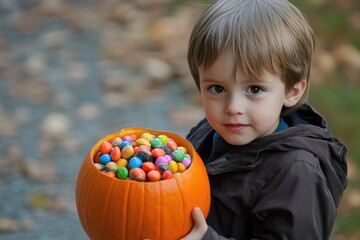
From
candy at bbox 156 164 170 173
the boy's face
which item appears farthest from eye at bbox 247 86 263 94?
candy at bbox 156 164 170 173

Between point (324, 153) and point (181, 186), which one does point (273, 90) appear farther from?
point (181, 186)

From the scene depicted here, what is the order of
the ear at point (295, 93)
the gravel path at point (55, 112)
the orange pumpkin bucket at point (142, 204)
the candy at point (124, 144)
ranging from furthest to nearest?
the gravel path at point (55, 112) → the ear at point (295, 93) → the candy at point (124, 144) → the orange pumpkin bucket at point (142, 204)

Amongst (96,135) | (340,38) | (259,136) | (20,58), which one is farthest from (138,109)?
(259,136)

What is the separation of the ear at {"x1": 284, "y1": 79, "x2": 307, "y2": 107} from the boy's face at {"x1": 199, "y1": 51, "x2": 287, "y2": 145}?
52mm

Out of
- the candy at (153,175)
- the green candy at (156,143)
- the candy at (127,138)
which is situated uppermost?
the green candy at (156,143)

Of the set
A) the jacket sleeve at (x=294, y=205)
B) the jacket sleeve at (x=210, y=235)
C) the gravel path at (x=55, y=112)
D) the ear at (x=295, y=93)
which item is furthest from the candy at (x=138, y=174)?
the gravel path at (x=55, y=112)

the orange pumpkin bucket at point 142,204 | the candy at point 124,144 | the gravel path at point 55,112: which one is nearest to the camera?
→ the orange pumpkin bucket at point 142,204

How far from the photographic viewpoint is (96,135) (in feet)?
13.8

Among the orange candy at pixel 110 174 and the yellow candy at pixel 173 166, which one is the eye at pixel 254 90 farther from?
the orange candy at pixel 110 174

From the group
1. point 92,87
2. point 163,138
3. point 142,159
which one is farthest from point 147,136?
point 92,87

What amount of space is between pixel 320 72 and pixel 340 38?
16.7 inches

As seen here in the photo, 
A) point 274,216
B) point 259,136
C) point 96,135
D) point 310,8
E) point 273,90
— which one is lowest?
point 96,135

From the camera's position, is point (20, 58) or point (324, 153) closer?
point (324, 153)

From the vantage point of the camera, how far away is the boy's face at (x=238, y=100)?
2.17m
